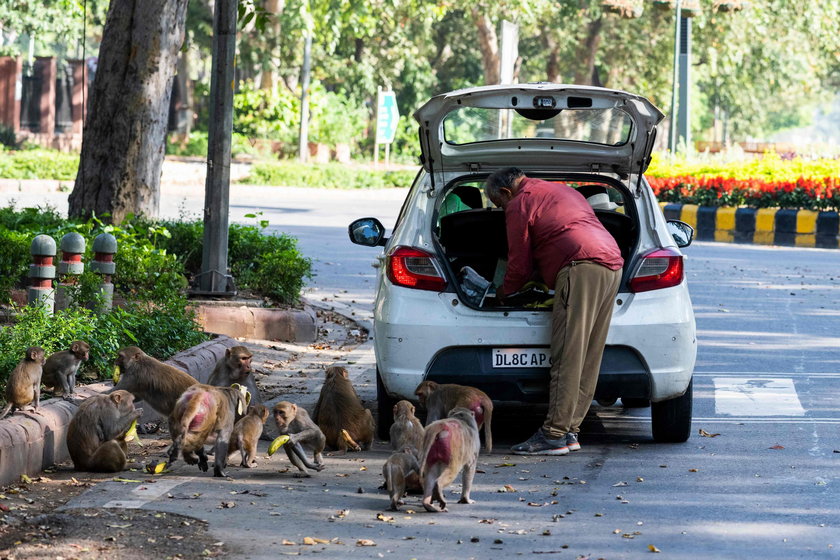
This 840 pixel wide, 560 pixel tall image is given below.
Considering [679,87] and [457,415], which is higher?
[679,87]

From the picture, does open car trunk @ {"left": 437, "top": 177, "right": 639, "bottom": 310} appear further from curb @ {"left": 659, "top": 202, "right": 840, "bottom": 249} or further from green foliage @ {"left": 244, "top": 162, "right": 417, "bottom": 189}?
green foliage @ {"left": 244, "top": 162, "right": 417, "bottom": 189}

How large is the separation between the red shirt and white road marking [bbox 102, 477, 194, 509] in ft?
6.69

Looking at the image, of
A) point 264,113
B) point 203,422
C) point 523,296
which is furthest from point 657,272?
point 264,113

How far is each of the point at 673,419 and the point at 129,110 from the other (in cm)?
713

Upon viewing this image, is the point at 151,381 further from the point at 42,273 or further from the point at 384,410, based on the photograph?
the point at 42,273

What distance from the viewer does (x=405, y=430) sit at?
633 cm

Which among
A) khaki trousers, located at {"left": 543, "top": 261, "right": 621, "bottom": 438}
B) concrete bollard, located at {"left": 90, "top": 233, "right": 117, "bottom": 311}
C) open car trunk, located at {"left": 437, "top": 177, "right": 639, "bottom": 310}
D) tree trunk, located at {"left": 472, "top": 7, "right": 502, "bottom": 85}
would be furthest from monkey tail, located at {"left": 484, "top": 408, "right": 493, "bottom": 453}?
tree trunk, located at {"left": 472, "top": 7, "right": 502, "bottom": 85}

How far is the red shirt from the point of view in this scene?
7.20m

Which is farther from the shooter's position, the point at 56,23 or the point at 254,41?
the point at 56,23

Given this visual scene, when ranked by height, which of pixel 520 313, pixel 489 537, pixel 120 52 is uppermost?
pixel 120 52

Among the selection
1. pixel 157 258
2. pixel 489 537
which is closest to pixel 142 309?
pixel 157 258

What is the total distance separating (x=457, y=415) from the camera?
20.6 feet

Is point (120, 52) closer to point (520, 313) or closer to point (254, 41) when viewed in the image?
point (520, 313)

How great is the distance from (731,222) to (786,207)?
101 cm
